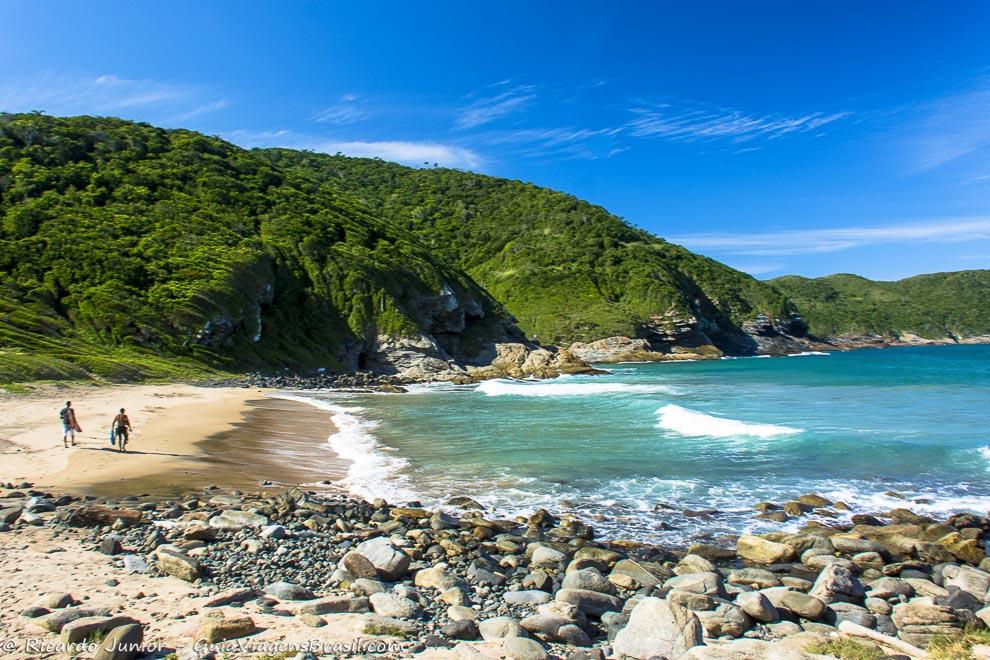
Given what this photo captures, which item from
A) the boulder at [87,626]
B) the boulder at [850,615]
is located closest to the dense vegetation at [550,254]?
the boulder at [850,615]

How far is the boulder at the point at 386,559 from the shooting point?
766cm

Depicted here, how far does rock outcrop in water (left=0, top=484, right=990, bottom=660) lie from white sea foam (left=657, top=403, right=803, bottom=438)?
36.0 feet

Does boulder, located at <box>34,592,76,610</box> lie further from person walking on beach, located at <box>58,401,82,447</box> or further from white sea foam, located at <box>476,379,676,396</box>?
white sea foam, located at <box>476,379,676,396</box>

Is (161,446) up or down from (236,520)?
down

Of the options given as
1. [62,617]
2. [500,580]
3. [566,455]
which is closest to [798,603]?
[500,580]

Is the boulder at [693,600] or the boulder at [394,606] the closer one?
the boulder at [394,606]

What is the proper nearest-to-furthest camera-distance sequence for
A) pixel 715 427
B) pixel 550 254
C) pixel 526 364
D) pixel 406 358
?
pixel 715 427 → pixel 406 358 → pixel 526 364 → pixel 550 254

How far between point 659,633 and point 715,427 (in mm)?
20212

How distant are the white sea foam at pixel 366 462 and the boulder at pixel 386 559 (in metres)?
5.20

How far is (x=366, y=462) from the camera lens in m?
17.6

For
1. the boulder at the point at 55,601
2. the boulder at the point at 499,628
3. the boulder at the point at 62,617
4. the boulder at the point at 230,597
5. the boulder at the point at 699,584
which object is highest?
the boulder at the point at 62,617

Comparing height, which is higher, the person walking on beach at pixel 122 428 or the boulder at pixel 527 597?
the person walking on beach at pixel 122 428

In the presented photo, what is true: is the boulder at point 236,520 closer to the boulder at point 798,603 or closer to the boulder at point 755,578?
the boulder at point 755,578

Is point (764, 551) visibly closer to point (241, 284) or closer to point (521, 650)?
point (521, 650)
